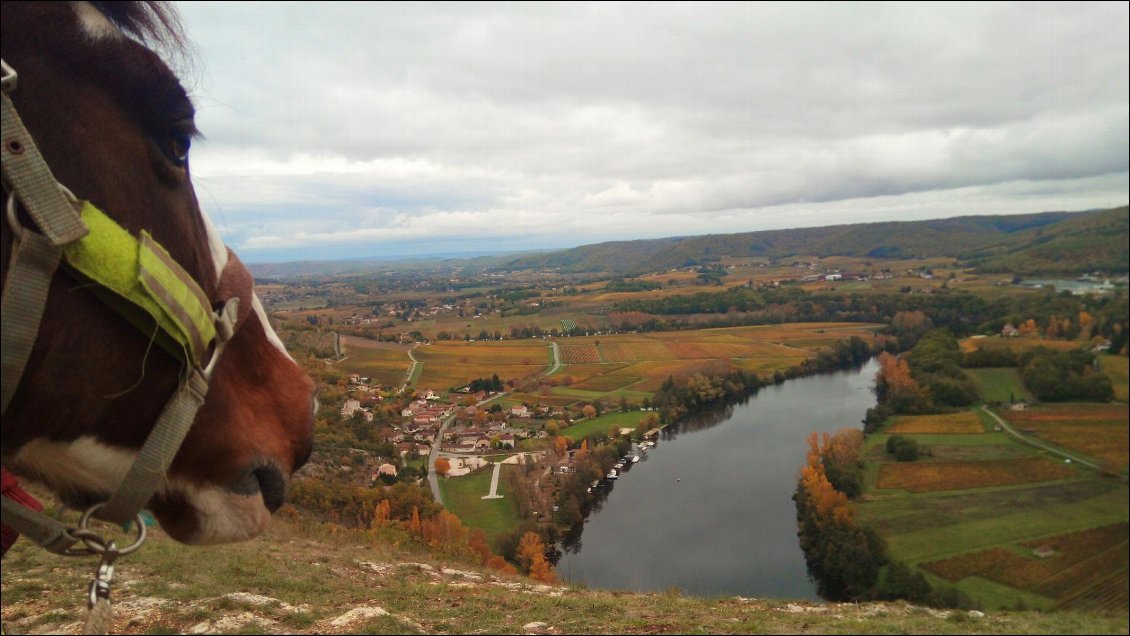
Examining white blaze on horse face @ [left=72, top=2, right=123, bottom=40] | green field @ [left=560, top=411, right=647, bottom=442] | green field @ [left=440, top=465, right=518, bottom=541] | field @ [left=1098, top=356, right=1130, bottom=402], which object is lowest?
green field @ [left=560, top=411, right=647, bottom=442]

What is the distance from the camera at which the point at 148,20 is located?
4.46 ft

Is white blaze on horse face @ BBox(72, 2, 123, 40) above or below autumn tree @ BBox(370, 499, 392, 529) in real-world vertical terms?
above

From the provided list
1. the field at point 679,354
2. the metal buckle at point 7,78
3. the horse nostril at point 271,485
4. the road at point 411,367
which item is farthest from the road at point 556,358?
the metal buckle at point 7,78

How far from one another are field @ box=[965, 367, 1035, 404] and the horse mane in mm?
6770

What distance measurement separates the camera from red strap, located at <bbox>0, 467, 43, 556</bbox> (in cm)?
108

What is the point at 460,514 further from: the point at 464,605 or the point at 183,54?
the point at 183,54

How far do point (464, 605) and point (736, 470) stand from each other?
24573 mm

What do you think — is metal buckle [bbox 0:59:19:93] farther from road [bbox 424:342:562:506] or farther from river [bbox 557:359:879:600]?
road [bbox 424:342:562:506]

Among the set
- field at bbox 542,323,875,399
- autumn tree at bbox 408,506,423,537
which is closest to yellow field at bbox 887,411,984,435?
autumn tree at bbox 408,506,423,537

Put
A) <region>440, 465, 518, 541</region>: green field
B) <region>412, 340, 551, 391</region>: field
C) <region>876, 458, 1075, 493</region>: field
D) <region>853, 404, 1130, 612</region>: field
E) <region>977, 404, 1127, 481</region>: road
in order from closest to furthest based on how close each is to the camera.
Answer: <region>853, 404, 1130, 612</region>: field
<region>977, 404, 1127, 481</region>: road
<region>876, 458, 1075, 493</region>: field
<region>440, 465, 518, 541</region>: green field
<region>412, 340, 551, 391</region>: field

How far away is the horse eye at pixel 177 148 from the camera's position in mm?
1256

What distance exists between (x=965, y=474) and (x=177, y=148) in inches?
457

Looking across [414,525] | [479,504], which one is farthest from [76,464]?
[479,504]

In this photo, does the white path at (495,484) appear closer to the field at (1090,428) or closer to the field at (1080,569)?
the field at (1080,569)
